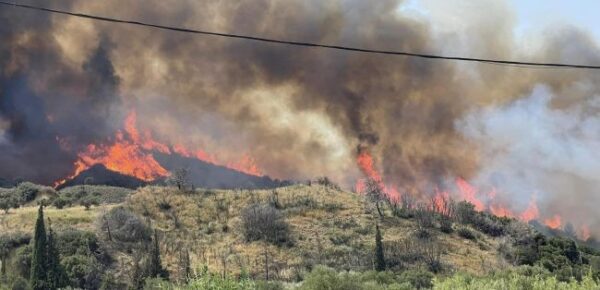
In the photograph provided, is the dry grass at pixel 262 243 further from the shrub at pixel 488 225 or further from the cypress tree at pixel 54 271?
the cypress tree at pixel 54 271

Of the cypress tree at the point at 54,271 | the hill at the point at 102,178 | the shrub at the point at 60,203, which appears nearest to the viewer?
the cypress tree at the point at 54,271

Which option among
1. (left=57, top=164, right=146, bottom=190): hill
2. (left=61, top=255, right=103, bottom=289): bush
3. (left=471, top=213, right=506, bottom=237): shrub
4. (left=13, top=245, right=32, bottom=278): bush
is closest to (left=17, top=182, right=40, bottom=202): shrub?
(left=57, top=164, right=146, bottom=190): hill

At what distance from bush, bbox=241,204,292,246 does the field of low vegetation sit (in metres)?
0.19

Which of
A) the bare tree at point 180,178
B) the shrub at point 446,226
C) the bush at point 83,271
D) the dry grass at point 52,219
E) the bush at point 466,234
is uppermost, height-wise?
the bare tree at point 180,178

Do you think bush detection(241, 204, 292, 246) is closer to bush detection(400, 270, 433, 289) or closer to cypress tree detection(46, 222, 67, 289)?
bush detection(400, 270, 433, 289)

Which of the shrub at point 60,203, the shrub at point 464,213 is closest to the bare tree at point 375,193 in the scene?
A: the shrub at point 464,213

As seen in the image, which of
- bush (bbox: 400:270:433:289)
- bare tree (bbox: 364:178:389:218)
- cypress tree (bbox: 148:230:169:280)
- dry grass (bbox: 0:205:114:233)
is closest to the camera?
bush (bbox: 400:270:433:289)

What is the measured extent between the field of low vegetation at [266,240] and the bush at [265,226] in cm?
19

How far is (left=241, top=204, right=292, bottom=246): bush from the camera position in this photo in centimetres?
9256

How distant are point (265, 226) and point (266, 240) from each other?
2536mm

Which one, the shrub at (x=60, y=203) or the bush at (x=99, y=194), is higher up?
the bush at (x=99, y=194)

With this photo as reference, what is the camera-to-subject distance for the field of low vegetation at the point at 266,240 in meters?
71.6

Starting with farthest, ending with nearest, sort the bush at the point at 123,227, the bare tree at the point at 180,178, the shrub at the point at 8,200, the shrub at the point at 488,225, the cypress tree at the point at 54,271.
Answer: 1. the bare tree at the point at 180,178
2. the shrub at the point at 8,200
3. the shrub at the point at 488,225
4. the bush at the point at 123,227
5. the cypress tree at the point at 54,271

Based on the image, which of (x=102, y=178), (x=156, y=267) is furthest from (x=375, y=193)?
(x=102, y=178)
